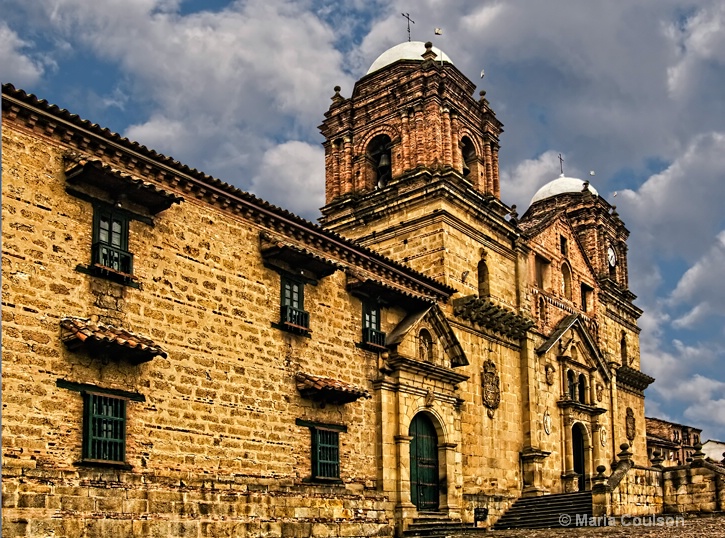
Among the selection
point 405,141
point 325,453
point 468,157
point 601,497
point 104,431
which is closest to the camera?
point 104,431

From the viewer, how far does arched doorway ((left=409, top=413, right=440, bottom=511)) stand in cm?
2233

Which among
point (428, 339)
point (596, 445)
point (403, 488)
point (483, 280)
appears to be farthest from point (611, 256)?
point (403, 488)

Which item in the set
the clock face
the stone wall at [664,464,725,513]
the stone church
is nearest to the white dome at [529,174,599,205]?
the clock face

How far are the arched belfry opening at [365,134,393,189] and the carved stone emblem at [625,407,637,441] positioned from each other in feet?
58.4

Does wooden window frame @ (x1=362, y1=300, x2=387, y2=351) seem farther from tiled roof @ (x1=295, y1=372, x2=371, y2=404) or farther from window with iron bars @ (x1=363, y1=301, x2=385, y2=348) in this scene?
tiled roof @ (x1=295, y1=372, x2=371, y2=404)

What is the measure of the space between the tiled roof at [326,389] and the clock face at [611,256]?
82.5ft

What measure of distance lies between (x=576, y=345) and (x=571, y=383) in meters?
1.69

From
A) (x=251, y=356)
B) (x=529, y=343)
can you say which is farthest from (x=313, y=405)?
(x=529, y=343)

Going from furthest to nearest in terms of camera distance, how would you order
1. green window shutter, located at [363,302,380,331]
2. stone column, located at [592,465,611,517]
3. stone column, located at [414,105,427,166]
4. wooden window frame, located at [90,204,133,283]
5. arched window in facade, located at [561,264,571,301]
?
arched window in facade, located at [561,264,571,301] < stone column, located at [414,105,427,166] < stone column, located at [592,465,611,517] < green window shutter, located at [363,302,380,331] < wooden window frame, located at [90,204,133,283]

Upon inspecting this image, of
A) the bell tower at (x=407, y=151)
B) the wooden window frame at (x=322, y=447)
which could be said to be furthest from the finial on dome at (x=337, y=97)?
the wooden window frame at (x=322, y=447)

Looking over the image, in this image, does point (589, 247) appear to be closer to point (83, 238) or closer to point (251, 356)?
point (251, 356)

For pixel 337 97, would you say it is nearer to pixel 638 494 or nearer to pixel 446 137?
pixel 446 137

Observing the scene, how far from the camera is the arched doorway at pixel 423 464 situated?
73.3 feet

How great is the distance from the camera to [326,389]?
744 inches
